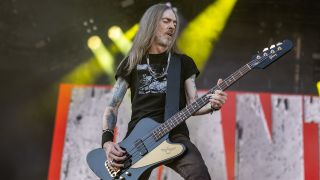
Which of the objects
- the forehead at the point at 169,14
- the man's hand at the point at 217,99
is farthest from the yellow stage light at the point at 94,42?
the man's hand at the point at 217,99

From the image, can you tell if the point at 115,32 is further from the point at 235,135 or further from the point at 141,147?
the point at 141,147

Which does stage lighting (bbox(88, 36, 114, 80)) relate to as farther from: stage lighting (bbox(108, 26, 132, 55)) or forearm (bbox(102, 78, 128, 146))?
forearm (bbox(102, 78, 128, 146))

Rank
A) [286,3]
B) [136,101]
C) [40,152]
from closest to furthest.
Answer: [136,101] → [286,3] → [40,152]

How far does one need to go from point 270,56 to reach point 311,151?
104 inches

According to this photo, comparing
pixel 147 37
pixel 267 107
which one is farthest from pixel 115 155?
pixel 267 107

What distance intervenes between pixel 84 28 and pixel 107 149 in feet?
15.7

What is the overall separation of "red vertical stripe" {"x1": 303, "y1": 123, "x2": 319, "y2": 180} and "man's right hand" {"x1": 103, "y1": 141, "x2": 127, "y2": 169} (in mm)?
2906

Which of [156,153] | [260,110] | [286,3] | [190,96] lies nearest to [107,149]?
[156,153]

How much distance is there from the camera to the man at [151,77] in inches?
113

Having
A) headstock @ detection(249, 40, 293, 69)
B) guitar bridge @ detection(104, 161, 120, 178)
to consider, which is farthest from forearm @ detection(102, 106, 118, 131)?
headstock @ detection(249, 40, 293, 69)

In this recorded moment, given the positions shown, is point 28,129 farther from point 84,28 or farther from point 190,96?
point 190,96

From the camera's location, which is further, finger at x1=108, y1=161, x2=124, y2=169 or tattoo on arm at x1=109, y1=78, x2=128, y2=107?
tattoo on arm at x1=109, y1=78, x2=128, y2=107

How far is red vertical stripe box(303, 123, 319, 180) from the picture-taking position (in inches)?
196

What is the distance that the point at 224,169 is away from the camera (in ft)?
16.5
